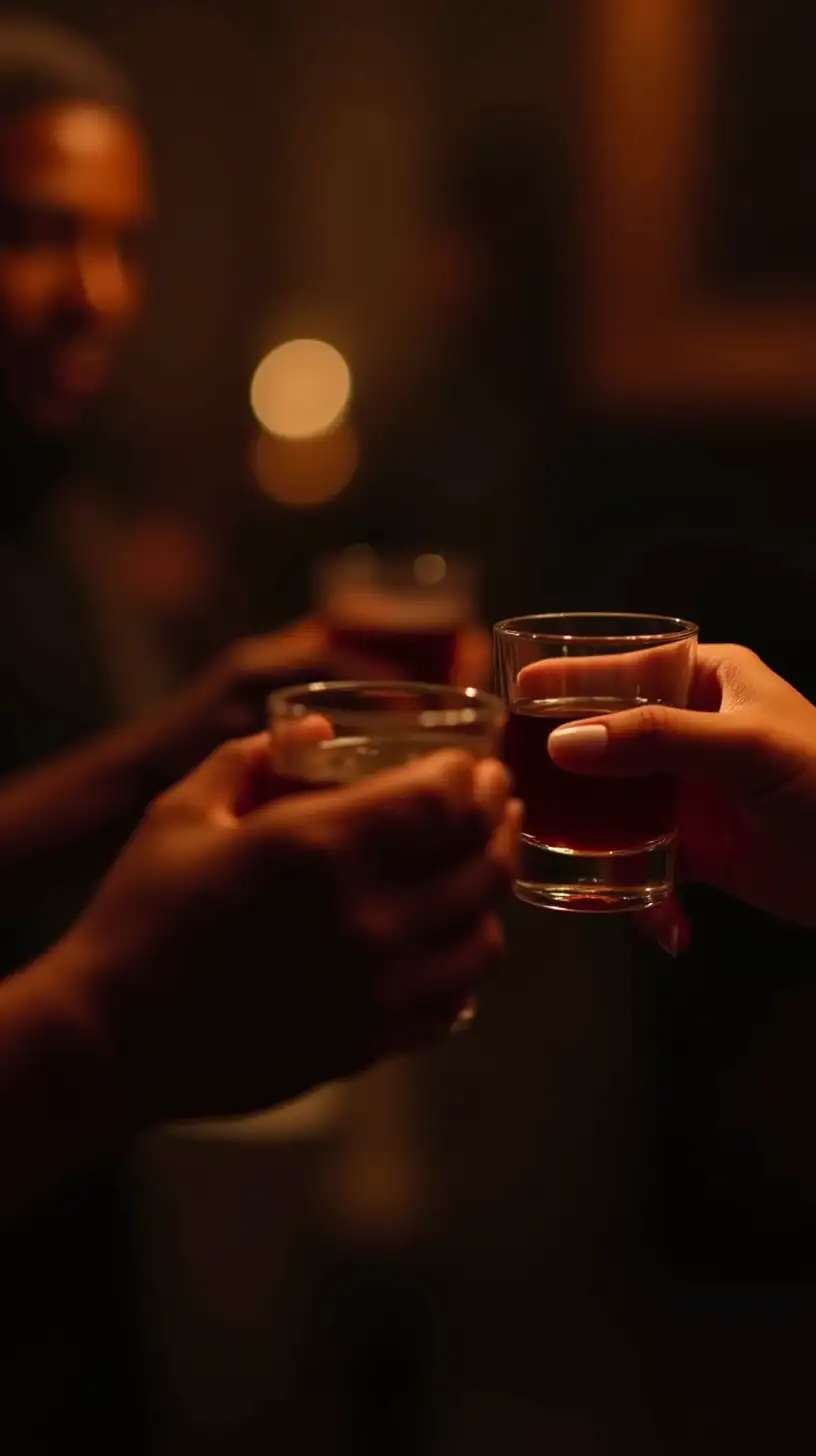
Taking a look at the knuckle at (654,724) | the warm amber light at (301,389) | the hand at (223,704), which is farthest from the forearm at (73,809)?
the warm amber light at (301,389)

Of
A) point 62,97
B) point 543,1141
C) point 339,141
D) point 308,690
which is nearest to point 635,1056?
point 543,1141

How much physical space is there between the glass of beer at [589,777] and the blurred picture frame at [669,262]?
153cm

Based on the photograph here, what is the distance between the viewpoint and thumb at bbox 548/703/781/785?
74 centimetres

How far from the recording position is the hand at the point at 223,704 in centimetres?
109

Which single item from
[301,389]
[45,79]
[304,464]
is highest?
[45,79]

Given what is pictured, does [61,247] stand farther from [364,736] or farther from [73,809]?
[364,736]

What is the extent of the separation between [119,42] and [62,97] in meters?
2.31

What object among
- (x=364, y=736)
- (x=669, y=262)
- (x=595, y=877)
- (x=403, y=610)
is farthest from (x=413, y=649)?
Result: (x=669, y=262)

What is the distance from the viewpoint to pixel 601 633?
2.89 feet

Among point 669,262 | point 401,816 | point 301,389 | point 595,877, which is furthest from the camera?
point 301,389

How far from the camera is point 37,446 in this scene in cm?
173

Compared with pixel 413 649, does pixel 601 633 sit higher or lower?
higher

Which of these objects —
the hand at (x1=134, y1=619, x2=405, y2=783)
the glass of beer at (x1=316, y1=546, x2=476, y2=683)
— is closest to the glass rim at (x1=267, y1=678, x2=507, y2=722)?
the hand at (x1=134, y1=619, x2=405, y2=783)

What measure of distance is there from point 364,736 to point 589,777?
166 millimetres
